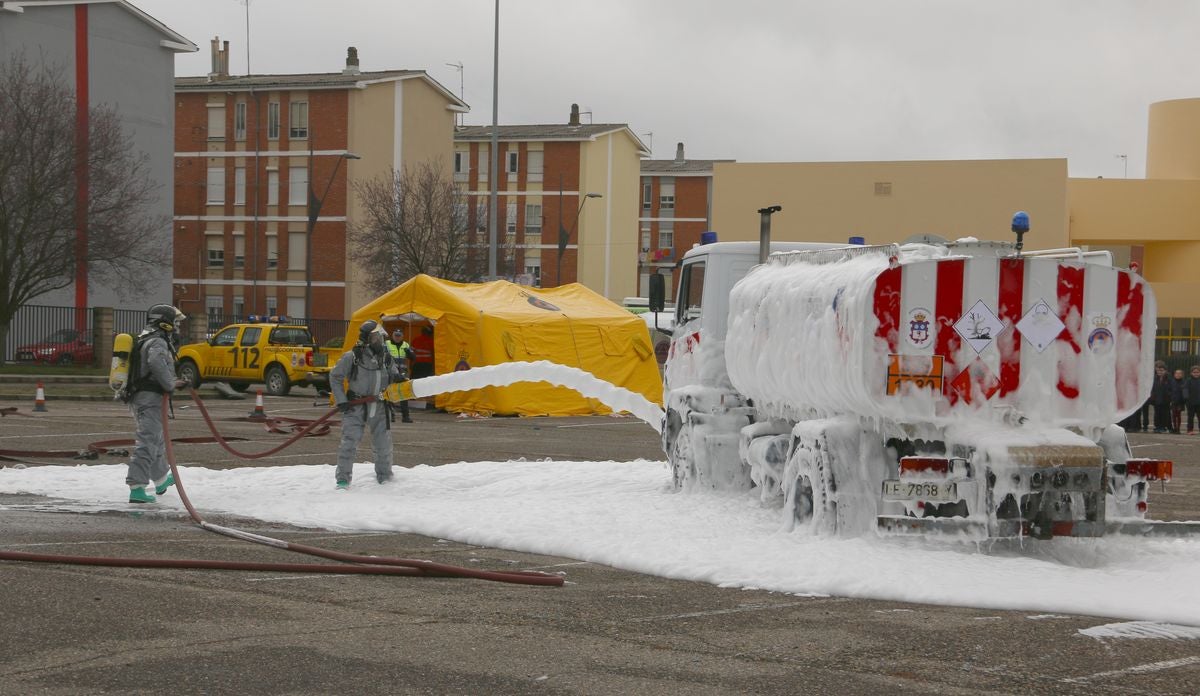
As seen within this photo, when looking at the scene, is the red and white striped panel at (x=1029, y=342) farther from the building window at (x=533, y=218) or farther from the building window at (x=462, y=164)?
the building window at (x=462, y=164)

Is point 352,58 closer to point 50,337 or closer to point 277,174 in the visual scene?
point 277,174

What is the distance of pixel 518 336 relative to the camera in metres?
29.8

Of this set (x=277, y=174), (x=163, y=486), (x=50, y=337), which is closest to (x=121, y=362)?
(x=163, y=486)

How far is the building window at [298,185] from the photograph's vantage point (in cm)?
6731

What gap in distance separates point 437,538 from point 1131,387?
17.1ft

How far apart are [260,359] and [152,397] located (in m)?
23.1

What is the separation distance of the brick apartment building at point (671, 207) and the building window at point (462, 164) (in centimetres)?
1380

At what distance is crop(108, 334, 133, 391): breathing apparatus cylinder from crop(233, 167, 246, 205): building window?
5684 centimetres

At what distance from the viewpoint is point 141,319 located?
159 ft

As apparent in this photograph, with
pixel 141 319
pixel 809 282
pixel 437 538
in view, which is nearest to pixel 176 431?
pixel 437 538

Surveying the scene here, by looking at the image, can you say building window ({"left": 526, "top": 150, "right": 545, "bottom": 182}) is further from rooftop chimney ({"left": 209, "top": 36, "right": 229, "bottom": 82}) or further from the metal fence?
the metal fence

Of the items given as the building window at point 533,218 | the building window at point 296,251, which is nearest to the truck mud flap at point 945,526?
the building window at point 296,251

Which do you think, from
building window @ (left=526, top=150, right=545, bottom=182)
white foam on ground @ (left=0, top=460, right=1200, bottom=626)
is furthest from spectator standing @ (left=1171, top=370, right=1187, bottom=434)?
building window @ (left=526, top=150, right=545, bottom=182)

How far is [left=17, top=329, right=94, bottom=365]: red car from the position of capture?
4353 centimetres
